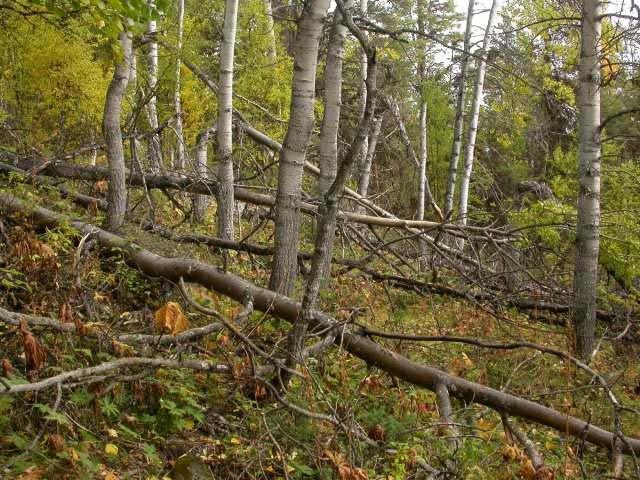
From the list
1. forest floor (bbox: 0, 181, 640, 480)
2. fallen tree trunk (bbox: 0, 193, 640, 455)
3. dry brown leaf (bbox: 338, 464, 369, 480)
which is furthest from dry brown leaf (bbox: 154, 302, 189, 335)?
dry brown leaf (bbox: 338, 464, 369, 480)

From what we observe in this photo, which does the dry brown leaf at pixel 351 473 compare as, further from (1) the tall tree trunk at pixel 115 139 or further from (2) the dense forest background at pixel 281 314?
(1) the tall tree trunk at pixel 115 139

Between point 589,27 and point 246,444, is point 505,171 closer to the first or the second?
point 589,27

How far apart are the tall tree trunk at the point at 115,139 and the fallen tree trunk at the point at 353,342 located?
23.3 inches

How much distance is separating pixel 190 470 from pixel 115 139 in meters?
3.82

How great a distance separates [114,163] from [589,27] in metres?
5.30

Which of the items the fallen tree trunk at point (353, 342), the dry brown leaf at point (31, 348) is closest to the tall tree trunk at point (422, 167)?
the fallen tree trunk at point (353, 342)

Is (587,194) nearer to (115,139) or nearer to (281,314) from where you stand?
(281,314)

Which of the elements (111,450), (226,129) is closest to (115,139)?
(226,129)

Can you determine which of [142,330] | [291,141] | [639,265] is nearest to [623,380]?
[639,265]

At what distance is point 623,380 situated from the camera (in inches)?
250

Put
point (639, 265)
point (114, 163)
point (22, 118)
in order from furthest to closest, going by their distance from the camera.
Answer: point (22, 118) → point (639, 265) → point (114, 163)

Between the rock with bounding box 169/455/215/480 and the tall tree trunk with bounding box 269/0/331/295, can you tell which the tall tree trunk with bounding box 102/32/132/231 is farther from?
the rock with bounding box 169/455/215/480

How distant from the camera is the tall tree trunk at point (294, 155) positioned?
462cm

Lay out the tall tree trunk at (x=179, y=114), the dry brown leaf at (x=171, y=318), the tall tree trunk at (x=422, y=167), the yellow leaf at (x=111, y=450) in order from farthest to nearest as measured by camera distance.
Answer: the tall tree trunk at (x=422, y=167) < the tall tree trunk at (x=179, y=114) < the dry brown leaf at (x=171, y=318) < the yellow leaf at (x=111, y=450)
